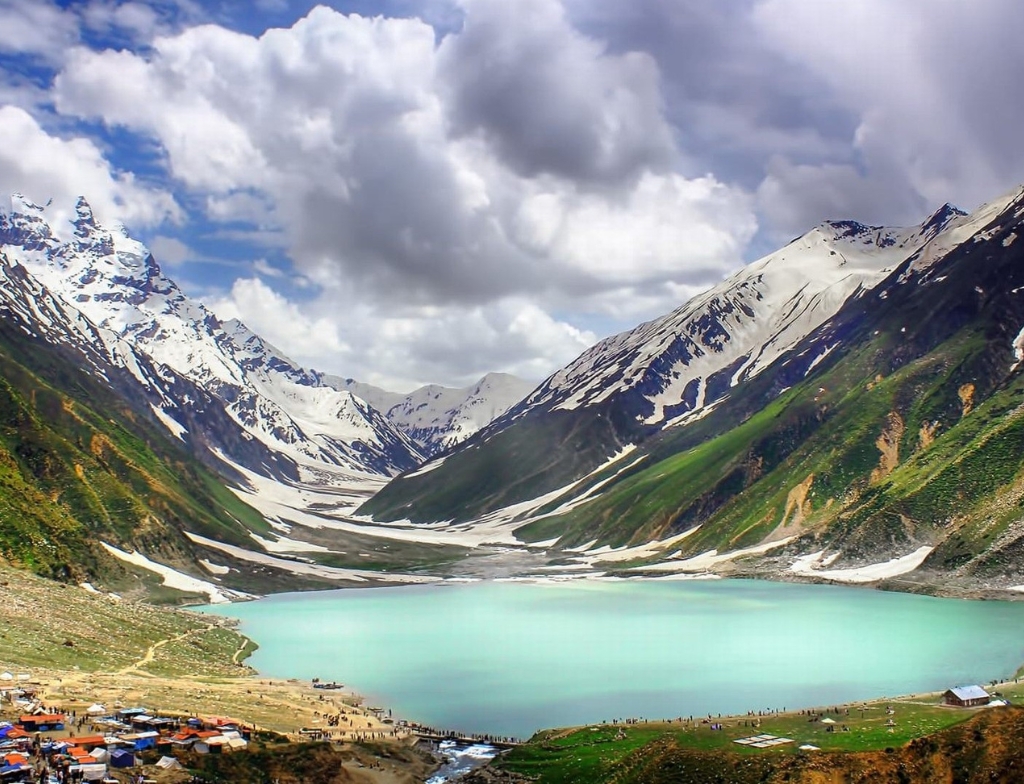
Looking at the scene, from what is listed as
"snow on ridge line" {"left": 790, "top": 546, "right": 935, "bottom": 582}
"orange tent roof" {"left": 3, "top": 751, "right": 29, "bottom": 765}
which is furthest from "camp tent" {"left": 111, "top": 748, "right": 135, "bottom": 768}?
"snow on ridge line" {"left": 790, "top": 546, "right": 935, "bottom": 582}

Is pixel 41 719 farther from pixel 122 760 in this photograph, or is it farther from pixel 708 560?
pixel 708 560

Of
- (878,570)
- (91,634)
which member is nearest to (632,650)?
(91,634)

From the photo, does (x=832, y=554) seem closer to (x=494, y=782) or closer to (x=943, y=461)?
(x=943, y=461)

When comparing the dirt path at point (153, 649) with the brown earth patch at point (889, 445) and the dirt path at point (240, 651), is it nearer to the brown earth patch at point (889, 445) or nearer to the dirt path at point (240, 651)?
the dirt path at point (240, 651)

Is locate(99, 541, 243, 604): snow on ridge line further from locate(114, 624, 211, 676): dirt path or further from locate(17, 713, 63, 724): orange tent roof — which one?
locate(17, 713, 63, 724): orange tent roof

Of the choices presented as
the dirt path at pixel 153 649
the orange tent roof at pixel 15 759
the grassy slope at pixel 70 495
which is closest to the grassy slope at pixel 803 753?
the orange tent roof at pixel 15 759

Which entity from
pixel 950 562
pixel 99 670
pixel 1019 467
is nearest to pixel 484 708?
pixel 99 670
